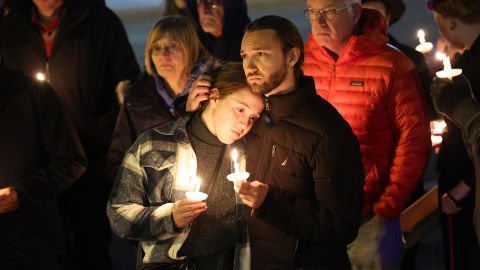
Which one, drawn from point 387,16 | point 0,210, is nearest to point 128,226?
point 0,210

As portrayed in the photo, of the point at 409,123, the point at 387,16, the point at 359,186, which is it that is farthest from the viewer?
the point at 387,16

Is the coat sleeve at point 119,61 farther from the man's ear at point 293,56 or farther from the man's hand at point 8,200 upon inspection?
the man's ear at point 293,56

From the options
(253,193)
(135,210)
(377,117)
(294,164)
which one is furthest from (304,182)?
(377,117)

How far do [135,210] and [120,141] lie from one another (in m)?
1.64

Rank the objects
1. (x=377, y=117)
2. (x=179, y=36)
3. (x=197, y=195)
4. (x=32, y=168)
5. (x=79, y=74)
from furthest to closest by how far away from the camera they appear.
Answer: (x=79, y=74) → (x=179, y=36) → (x=32, y=168) → (x=377, y=117) → (x=197, y=195)

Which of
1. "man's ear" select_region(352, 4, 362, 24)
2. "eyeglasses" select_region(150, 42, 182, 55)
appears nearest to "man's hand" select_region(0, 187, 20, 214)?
"eyeglasses" select_region(150, 42, 182, 55)

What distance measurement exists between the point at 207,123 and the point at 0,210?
1.58 meters

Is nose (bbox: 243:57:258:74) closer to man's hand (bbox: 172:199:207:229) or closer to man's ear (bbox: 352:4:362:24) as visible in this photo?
man's hand (bbox: 172:199:207:229)

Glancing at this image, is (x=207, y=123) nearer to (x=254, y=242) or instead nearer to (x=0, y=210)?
(x=254, y=242)

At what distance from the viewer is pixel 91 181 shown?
275 inches

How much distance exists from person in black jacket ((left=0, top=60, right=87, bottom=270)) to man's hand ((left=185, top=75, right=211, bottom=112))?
1351 millimetres

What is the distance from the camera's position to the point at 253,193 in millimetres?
4457

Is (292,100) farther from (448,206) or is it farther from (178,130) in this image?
(448,206)

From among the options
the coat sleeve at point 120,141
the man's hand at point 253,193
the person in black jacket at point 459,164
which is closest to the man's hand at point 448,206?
the person in black jacket at point 459,164
